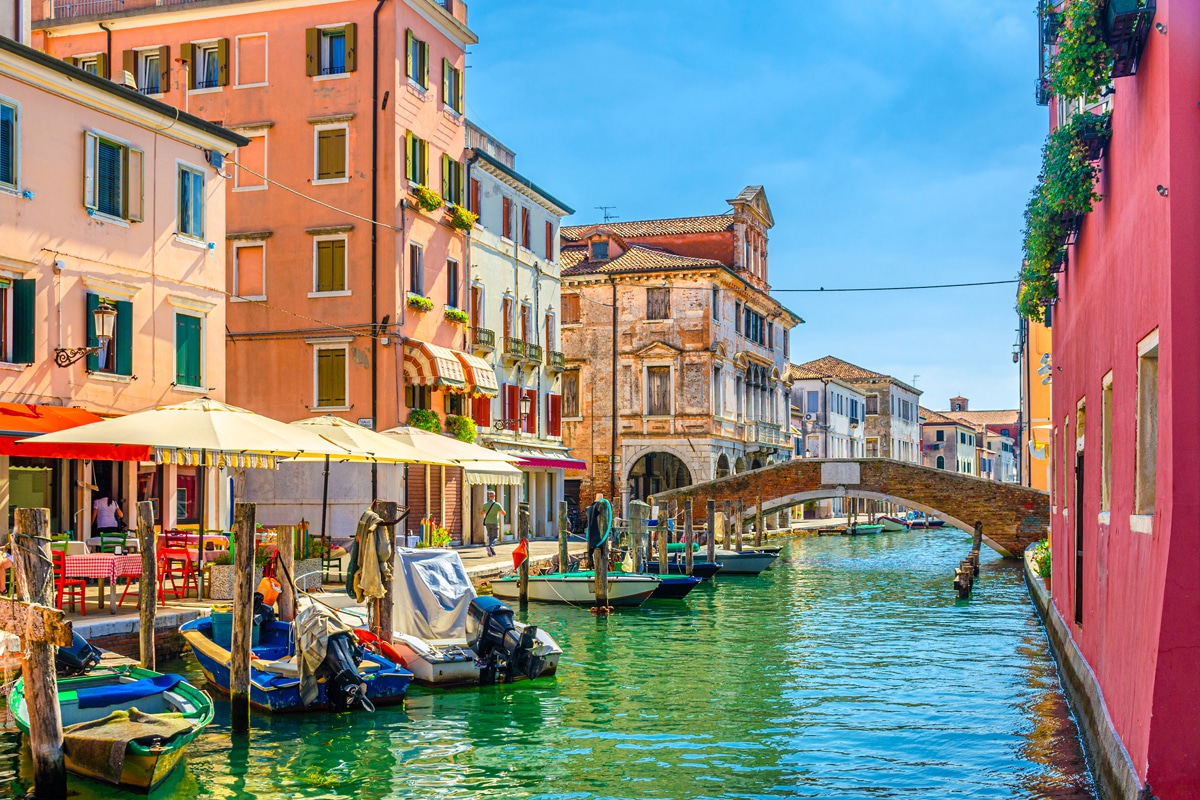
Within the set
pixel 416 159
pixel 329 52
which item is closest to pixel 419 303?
pixel 416 159

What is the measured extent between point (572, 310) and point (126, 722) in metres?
37.7

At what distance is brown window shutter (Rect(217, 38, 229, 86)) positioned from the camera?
2892cm

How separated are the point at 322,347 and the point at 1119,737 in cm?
2289

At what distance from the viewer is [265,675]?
12.3 metres

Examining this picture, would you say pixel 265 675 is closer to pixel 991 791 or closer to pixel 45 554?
pixel 45 554

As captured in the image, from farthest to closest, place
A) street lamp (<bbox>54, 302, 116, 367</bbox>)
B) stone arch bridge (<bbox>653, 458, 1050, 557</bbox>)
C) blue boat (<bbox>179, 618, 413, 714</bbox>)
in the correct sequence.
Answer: stone arch bridge (<bbox>653, 458, 1050, 557</bbox>), street lamp (<bbox>54, 302, 116, 367</bbox>), blue boat (<bbox>179, 618, 413, 714</bbox>)

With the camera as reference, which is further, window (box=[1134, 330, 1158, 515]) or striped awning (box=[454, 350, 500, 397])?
striped awning (box=[454, 350, 500, 397])

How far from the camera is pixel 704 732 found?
11.9 m

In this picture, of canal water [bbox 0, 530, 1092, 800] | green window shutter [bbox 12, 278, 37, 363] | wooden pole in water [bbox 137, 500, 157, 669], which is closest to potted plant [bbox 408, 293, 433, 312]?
canal water [bbox 0, 530, 1092, 800]

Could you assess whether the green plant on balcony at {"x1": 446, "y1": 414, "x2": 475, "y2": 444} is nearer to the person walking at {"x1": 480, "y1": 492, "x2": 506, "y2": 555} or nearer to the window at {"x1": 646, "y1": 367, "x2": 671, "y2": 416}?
the person walking at {"x1": 480, "y1": 492, "x2": 506, "y2": 555}

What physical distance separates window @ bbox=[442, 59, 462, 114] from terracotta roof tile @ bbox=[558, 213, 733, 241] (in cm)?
1641

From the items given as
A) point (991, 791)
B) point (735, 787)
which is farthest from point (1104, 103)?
point (735, 787)

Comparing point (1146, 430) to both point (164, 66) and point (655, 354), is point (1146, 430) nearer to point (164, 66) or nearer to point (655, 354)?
point (164, 66)

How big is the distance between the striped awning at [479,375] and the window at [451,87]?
6100 mm
